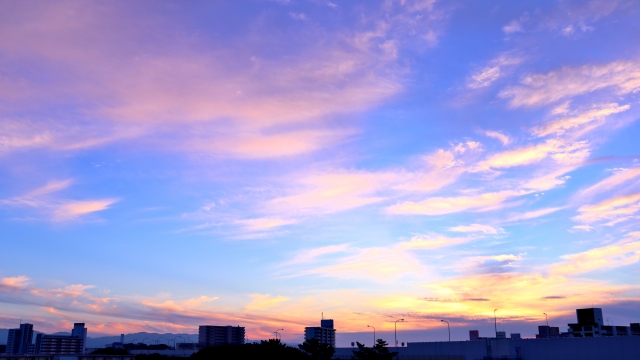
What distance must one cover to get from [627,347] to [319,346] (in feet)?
204

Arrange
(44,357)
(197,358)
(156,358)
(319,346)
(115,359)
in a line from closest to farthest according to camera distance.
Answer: (44,357), (115,359), (319,346), (197,358), (156,358)

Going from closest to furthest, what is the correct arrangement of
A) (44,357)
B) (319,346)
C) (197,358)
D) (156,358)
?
(44,357), (319,346), (197,358), (156,358)

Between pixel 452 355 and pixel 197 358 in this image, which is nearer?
pixel 452 355

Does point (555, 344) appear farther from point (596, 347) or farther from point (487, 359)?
point (487, 359)

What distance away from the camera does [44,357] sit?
79188mm

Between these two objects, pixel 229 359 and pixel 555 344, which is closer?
pixel 555 344

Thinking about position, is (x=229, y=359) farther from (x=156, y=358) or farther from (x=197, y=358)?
(x=156, y=358)

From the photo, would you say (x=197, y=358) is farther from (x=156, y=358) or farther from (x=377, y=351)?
(x=377, y=351)

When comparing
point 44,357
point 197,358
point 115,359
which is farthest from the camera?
point 197,358

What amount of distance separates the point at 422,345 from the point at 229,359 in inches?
1830

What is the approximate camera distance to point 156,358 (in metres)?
151

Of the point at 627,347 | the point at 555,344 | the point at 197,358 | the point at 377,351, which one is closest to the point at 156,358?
the point at 197,358

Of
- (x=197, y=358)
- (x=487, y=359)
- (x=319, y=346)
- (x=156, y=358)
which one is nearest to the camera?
(x=487, y=359)

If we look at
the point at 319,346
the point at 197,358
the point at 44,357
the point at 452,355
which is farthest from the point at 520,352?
the point at 44,357
